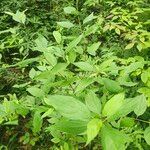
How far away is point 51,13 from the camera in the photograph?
4125mm

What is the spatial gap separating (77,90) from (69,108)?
0.31 m

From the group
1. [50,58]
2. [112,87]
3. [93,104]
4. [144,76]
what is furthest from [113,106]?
[144,76]

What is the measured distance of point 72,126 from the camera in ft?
2.72

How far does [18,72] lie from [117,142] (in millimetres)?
2413

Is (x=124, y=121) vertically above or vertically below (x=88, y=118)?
below

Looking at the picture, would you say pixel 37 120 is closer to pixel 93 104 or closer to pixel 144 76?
pixel 93 104

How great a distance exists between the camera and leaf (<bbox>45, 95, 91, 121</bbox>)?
0.84m

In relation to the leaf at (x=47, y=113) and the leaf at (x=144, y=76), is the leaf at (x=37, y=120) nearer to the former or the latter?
the leaf at (x=47, y=113)

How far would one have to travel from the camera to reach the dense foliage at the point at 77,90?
848 mm

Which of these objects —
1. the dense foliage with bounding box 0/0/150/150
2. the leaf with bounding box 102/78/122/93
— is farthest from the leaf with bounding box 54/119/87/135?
the leaf with bounding box 102/78/122/93

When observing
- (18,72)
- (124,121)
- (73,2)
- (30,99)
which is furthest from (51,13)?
(124,121)

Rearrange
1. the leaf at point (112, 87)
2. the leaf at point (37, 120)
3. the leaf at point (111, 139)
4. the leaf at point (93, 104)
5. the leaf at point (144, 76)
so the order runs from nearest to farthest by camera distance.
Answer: the leaf at point (111, 139)
the leaf at point (93, 104)
the leaf at point (112, 87)
the leaf at point (37, 120)
the leaf at point (144, 76)

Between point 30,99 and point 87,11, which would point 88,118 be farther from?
point 87,11

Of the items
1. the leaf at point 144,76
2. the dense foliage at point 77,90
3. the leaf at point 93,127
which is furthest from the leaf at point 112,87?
the leaf at point 144,76
